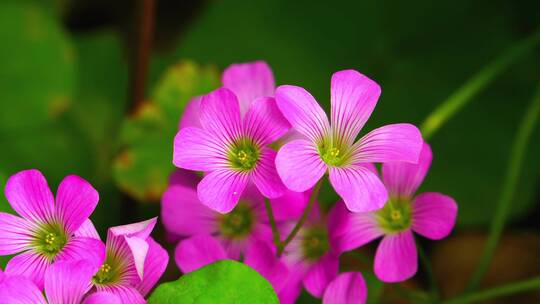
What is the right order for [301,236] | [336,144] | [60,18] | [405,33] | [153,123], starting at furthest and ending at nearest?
[60,18], [405,33], [153,123], [301,236], [336,144]

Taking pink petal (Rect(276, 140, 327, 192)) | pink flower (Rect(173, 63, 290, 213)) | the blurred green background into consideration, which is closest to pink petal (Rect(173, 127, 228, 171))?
pink flower (Rect(173, 63, 290, 213))

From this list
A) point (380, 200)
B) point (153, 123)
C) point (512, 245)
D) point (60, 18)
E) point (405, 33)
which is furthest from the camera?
point (60, 18)

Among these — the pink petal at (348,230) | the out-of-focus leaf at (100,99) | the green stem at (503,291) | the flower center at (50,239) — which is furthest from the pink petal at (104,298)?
the out-of-focus leaf at (100,99)

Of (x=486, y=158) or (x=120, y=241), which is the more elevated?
(x=120, y=241)

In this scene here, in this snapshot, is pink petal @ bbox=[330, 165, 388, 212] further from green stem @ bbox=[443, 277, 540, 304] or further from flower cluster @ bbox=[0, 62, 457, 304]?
green stem @ bbox=[443, 277, 540, 304]

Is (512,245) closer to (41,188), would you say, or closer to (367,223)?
(367,223)

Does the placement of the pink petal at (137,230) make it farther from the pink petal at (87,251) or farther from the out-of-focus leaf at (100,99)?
the out-of-focus leaf at (100,99)

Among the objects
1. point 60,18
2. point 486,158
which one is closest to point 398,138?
point 486,158
